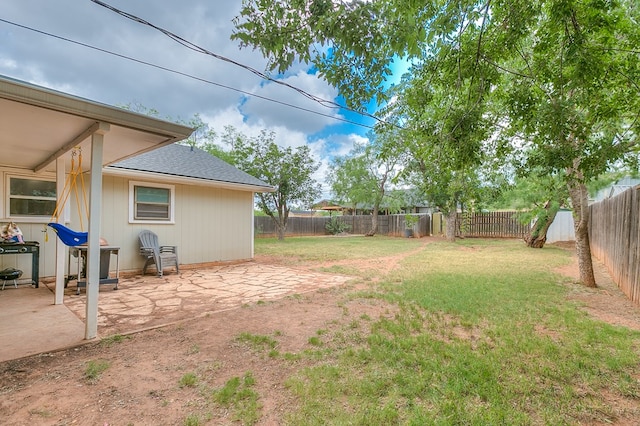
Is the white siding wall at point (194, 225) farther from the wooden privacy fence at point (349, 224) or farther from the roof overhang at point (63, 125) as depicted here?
the wooden privacy fence at point (349, 224)

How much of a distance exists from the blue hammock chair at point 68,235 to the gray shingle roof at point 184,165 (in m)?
3.13

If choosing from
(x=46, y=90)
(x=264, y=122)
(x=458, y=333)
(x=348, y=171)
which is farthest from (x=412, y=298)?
(x=348, y=171)

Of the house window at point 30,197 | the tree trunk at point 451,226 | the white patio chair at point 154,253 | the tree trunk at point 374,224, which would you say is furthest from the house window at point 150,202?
the tree trunk at point 374,224

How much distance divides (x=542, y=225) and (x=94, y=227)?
14036 mm

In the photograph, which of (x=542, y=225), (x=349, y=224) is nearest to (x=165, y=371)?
(x=542, y=225)

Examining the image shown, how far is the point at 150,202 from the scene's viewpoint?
22.8 feet

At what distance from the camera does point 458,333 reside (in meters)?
3.23

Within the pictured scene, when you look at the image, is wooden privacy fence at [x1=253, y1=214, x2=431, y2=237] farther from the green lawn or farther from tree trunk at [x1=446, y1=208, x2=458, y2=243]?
the green lawn

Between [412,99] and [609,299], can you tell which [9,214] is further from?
[609,299]

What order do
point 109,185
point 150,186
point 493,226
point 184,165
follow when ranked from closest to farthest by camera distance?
point 109,185 → point 150,186 → point 184,165 → point 493,226

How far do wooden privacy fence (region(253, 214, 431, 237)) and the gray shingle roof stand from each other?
10.6m

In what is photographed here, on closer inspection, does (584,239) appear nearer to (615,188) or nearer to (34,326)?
(34,326)

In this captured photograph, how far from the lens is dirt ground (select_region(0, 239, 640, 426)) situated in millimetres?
1896

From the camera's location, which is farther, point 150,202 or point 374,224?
point 374,224
